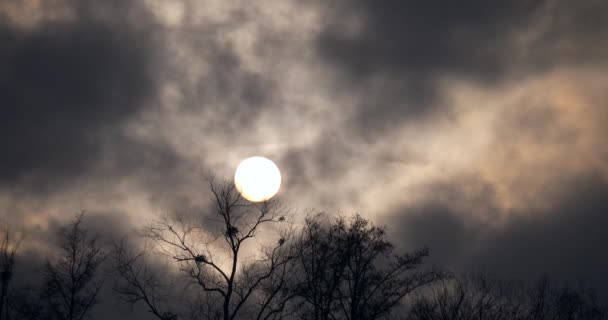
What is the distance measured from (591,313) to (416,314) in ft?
51.0

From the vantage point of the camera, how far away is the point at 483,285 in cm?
3416

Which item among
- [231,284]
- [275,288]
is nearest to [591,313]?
[275,288]

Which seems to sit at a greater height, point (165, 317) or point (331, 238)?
point (331, 238)

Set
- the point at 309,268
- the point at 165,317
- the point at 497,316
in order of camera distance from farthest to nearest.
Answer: the point at 497,316 < the point at 309,268 < the point at 165,317

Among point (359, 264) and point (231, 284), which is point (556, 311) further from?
point (231, 284)

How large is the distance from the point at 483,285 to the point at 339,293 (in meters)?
11.2

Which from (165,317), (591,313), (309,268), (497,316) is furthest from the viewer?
(591,313)

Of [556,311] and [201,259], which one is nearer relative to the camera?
[201,259]

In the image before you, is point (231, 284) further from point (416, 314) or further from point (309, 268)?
point (416, 314)

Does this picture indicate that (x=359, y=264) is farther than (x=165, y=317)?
Yes

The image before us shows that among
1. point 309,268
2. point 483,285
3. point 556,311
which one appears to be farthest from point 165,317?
point 556,311

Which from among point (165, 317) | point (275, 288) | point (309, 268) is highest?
point (309, 268)

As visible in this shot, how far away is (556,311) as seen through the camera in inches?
1383

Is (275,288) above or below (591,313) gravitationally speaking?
below
